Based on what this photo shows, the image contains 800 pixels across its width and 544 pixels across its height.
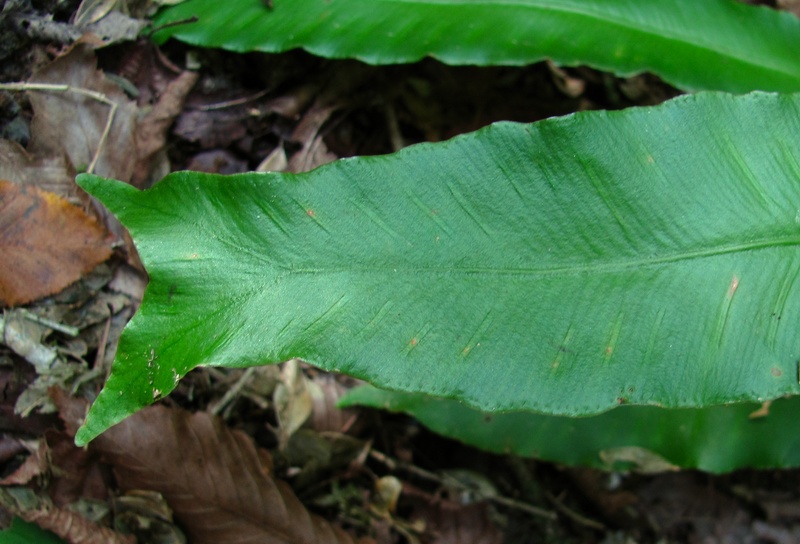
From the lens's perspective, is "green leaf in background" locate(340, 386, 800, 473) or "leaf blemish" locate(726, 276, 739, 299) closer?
"leaf blemish" locate(726, 276, 739, 299)

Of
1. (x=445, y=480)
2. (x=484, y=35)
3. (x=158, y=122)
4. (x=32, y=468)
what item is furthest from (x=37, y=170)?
(x=445, y=480)

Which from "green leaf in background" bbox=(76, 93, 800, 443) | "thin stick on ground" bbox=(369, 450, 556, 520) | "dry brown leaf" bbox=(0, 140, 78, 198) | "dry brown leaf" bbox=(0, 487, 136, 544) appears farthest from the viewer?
"thin stick on ground" bbox=(369, 450, 556, 520)

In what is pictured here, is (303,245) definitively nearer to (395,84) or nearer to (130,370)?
(130,370)

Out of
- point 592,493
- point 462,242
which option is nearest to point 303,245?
point 462,242

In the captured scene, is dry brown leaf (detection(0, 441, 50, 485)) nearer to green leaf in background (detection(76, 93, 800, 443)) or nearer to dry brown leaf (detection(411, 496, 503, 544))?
green leaf in background (detection(76, 93, 800, 443))

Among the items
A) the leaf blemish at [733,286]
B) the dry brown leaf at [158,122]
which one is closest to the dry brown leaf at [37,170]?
the dry brown leaf at [158,122]

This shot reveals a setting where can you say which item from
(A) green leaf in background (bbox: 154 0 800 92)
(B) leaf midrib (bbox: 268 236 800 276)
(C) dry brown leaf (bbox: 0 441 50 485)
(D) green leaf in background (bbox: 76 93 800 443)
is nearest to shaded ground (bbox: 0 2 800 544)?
(C) dry brown leaf (bbox: 0 441 50 485)

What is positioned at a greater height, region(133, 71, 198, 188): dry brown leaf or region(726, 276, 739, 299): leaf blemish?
region(133, 71, 198, 188): dry brown leaf

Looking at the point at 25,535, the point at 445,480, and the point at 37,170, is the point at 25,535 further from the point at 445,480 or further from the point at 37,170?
the point at 445,480
